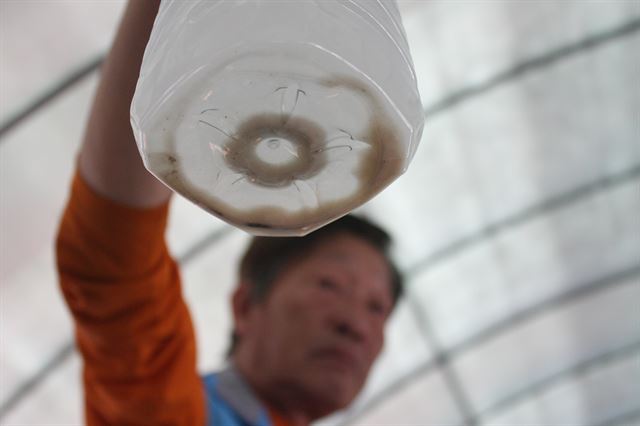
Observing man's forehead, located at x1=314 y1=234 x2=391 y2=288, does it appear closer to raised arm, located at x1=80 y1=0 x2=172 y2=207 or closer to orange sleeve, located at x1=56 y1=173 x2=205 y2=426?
orange sleeve, located at x1=56 y1=173 x2=205 y2=426

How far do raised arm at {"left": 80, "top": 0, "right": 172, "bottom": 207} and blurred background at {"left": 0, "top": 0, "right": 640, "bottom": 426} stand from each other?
1200 mm

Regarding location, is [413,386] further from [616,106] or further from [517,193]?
[616,106]

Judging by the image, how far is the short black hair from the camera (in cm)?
174

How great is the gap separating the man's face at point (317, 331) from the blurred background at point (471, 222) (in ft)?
3.31

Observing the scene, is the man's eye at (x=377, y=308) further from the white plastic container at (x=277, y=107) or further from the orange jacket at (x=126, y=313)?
the white plastic container at (x=277, y=107)

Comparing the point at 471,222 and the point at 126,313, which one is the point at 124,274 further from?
the point at 471,222

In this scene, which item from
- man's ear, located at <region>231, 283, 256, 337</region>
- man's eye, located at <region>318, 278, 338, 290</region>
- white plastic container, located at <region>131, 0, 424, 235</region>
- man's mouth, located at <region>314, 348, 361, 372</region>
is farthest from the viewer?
man's ear, located at <region>231, 283, 256, 337</region>

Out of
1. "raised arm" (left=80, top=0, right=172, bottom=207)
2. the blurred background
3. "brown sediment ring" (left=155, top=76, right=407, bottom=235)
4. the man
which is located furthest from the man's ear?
"brown sediment ring" (left=155, top=76, right=407, bottom=235)

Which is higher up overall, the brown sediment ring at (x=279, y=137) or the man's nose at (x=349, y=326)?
the man's nose at (x=349, y=326)

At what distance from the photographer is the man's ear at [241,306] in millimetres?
1736

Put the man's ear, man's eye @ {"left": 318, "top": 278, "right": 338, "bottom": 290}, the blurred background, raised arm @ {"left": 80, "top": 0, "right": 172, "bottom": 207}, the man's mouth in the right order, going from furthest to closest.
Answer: the blurred background → the man's ear → man's eye @ {"left": 318, "top": 278, "right": 338, "bottom": 290} → the man's mouth → raised arm @ {"left": 80, "top": 0, "right": 172, "bottom": 207}

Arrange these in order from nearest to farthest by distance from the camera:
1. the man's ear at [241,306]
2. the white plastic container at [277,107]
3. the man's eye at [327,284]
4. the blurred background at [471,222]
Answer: the white plastic container at [277,107] → the man's eye at [327,284] → the man's ear at [241,306] → the blurred background at [471,222]

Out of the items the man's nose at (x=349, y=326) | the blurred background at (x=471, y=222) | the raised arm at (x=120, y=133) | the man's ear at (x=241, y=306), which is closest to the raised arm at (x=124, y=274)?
the raised arm at (x=120, y=133)

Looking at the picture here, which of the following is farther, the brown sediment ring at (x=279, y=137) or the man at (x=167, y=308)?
the man at (x=167, y=308)
